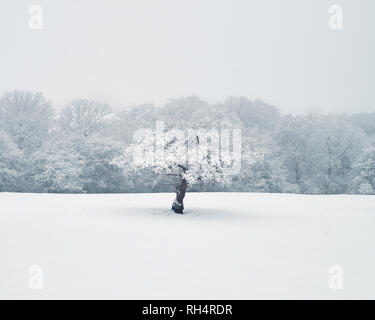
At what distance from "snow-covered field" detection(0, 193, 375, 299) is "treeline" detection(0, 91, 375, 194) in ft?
88.5

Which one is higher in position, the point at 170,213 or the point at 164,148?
the point at 164,148

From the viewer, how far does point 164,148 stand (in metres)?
23.3

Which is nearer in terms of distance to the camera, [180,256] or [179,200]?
[180,256]

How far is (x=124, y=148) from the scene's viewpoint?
167 ft

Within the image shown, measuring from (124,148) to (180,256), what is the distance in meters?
40.2

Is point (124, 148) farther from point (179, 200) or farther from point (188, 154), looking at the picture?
point (188, 154)

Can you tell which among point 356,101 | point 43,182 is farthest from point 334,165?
point 356,101

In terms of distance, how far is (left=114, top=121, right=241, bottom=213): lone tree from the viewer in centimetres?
2252

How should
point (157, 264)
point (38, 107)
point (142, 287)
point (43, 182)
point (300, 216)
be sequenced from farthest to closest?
point (38, 107)
point (43, 182)
point (300, 216)
point (157, 264)
point (142, 287)
